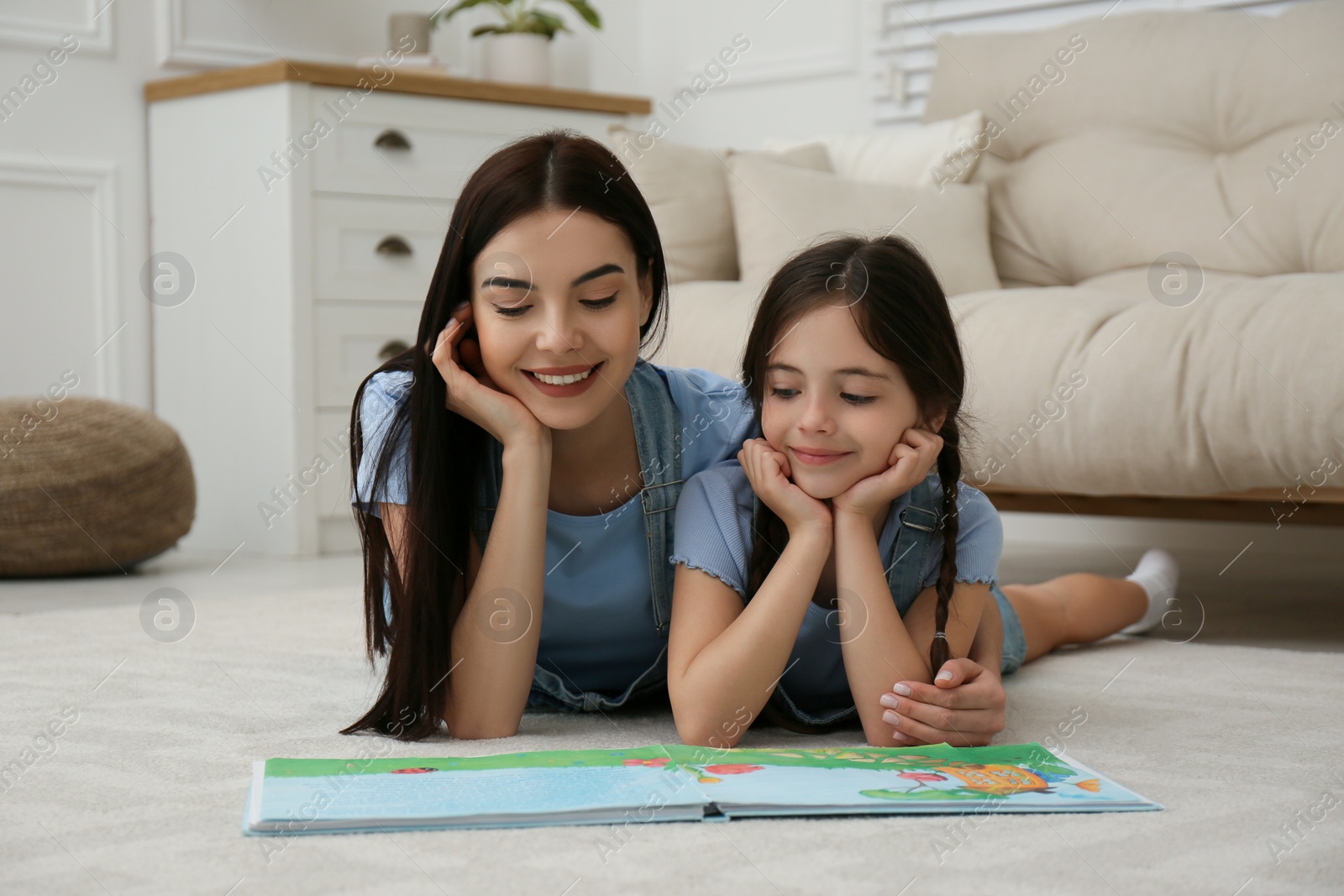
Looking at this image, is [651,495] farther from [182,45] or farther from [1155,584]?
[182,45]

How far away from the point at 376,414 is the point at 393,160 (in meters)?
1.82

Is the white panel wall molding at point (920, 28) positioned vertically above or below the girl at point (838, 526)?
above

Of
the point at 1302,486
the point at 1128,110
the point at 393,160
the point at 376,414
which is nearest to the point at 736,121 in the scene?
the point at 393,160

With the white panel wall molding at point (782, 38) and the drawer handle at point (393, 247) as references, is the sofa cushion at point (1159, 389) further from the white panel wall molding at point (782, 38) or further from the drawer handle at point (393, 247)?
the white panel wall molding at point (782, 38)

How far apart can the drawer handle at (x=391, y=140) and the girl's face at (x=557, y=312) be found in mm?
1836

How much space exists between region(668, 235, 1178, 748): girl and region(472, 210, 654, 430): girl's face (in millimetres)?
142

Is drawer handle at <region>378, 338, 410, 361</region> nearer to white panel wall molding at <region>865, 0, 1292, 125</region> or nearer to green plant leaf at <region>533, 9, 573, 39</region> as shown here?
green plant leaf at <region>533, 9, 573, 39</region>

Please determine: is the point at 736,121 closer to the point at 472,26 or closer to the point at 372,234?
the point at 472,26

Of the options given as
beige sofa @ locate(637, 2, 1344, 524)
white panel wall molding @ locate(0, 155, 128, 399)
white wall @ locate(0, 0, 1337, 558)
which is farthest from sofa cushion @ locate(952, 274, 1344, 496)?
white panel wall molding @ locate(0, 155, 128, 399)

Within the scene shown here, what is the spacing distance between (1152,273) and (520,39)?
1725 millimetres

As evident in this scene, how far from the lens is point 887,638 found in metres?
1.14

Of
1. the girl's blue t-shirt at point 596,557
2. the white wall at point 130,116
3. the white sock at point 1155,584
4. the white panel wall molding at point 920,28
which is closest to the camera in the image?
the girl's blue t-shirt at point 596,557

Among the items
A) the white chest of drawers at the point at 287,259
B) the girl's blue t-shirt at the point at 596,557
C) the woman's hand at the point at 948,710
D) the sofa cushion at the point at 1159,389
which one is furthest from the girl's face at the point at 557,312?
the white chest of drawers at the point at 287,259

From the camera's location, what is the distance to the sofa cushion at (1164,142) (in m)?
2.24
